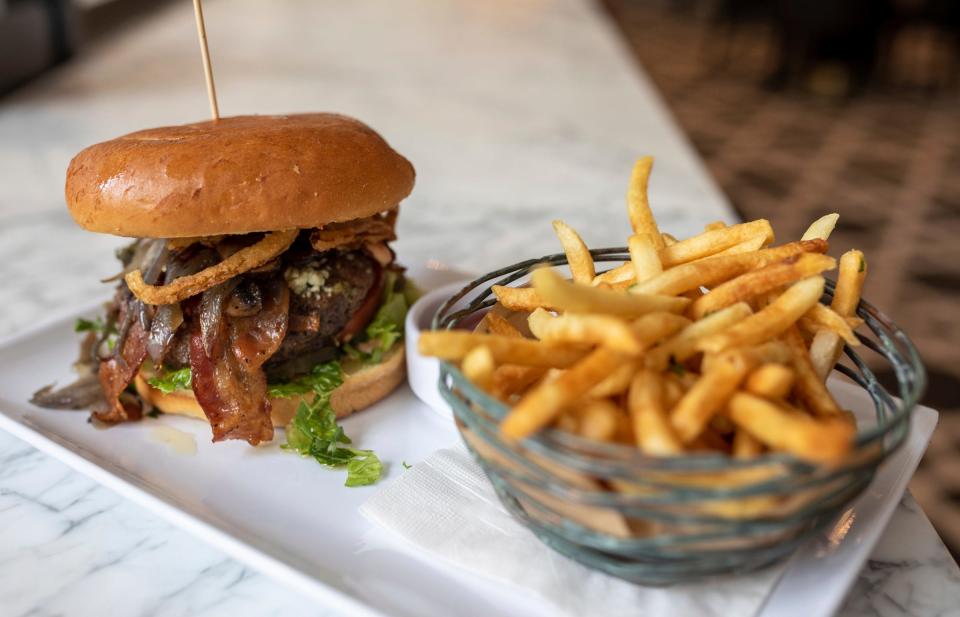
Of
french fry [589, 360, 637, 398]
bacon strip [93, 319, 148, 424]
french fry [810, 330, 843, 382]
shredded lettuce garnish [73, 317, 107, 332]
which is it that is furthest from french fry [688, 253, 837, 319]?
shredded lettuce garnish [73, 317, 107, 332]

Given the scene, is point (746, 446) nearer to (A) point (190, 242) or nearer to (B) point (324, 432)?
(B) point (324, 432)

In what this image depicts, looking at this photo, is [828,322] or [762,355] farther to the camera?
[828,322]

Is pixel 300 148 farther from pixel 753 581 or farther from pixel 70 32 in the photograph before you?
pixel 70 32

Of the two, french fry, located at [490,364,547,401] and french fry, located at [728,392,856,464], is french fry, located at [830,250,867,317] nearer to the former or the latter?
french fry, located at [728,392,856,464]

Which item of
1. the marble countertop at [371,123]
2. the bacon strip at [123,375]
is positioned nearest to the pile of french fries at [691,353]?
the marble countertop at [371,123]

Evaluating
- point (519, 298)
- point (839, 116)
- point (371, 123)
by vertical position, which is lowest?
point (839, 116)

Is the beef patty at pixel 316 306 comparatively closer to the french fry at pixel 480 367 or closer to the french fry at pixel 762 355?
the french fry at pixel 480 367

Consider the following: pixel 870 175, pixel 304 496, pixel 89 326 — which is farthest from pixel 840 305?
pixel 870 175
